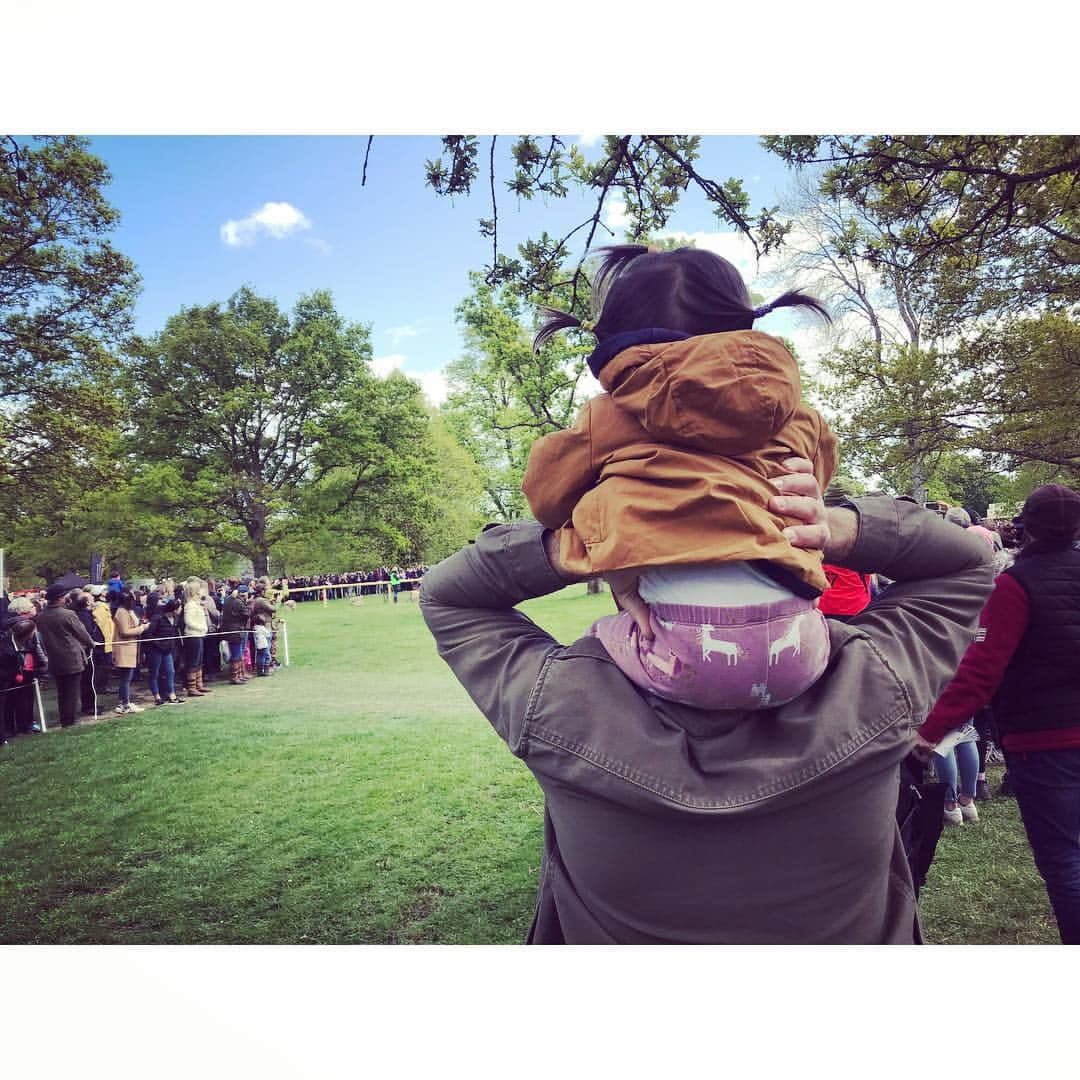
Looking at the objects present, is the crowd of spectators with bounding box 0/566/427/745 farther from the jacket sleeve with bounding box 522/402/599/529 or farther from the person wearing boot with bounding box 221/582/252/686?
the jacket sleeve with bounding box 522/402/599/529

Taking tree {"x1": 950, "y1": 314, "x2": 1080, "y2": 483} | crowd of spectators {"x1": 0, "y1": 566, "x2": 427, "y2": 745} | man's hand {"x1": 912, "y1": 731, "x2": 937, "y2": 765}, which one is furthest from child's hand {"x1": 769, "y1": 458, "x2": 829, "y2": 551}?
tree {"x1": 950, "y1": 314, "x2": 1080, "y2": 483}

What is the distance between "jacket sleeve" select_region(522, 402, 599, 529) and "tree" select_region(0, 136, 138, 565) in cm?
235

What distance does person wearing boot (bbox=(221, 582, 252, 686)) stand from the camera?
3064 millimetres

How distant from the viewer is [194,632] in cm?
311

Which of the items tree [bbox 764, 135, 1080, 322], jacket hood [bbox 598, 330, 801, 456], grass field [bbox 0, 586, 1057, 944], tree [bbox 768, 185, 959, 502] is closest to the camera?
jacket hood [bbox 598, 330, 801, 456]

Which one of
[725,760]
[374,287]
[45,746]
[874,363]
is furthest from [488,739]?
[725,760]

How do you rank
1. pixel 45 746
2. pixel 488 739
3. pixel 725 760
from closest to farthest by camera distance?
Answer: pixel 725 760 → pixel 45 746 → pixel 488 739

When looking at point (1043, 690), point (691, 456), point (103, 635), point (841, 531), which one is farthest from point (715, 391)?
point (103, 635)

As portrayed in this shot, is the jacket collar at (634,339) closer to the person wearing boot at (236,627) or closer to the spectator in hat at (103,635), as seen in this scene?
the person wearing boot at (236,627)
